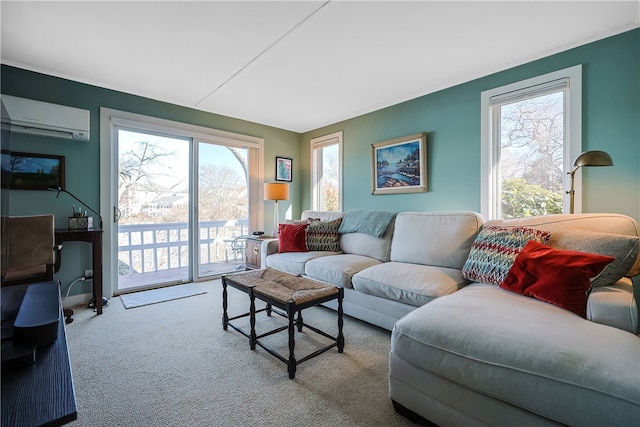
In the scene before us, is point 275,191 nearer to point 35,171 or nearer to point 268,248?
point 268,248

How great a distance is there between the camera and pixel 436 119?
317 cm

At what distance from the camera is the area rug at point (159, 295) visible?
2.98 metres

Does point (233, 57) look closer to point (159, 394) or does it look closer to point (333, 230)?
point (333, 230)

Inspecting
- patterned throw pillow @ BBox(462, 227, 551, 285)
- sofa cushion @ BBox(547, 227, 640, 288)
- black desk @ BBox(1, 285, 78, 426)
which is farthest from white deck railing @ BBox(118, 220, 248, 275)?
sofa cushion @ BBox(547, 227, 640, 288)

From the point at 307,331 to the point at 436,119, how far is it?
264 centimetres

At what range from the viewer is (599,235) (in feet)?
5.34

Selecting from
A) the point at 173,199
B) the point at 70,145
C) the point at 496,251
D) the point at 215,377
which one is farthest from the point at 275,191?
the point at 496,251

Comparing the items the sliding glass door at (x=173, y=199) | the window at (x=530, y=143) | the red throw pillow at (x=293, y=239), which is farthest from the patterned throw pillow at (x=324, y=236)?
the window at (x=530, y=143)

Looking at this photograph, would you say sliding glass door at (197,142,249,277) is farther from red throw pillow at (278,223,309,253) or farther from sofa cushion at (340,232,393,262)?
sofa cushion at (340,232,393,262)

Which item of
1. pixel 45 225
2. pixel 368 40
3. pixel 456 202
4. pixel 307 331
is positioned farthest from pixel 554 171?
pixel 45 225

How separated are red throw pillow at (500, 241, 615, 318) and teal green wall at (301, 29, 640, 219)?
3.62 feet

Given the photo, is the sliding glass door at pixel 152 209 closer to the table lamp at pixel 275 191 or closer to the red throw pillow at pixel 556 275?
the table lamp at pixel 275 191

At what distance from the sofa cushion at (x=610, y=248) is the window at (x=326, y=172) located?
2.90m

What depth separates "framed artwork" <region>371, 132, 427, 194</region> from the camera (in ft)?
10.7
